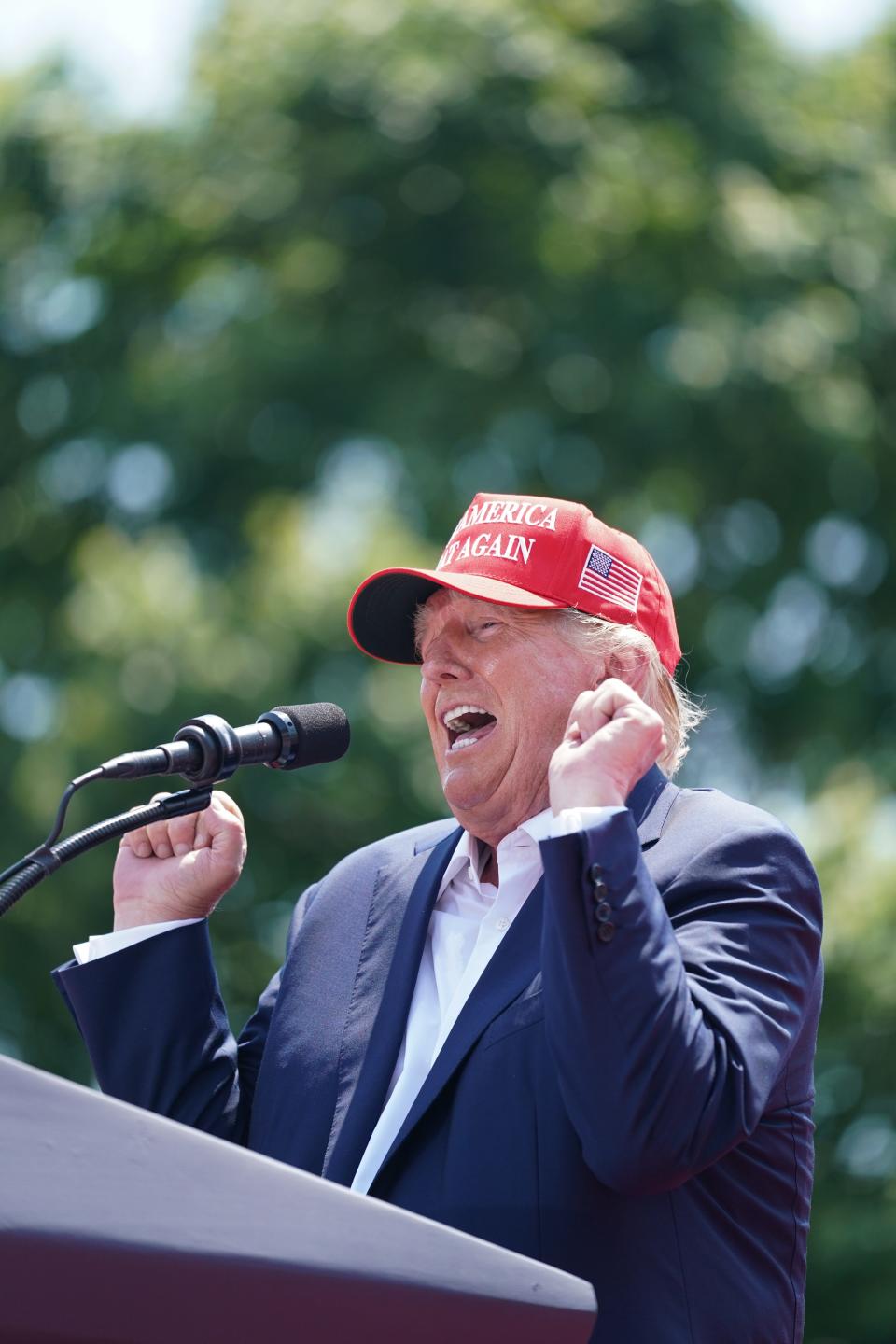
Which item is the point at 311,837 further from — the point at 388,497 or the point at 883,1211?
the point at 883,1211

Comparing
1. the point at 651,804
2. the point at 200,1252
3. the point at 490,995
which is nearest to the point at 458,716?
the point at 651,804

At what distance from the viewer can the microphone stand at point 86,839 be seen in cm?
202

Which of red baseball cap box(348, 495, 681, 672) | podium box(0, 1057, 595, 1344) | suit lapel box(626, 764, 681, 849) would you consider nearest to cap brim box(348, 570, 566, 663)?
red baseball cap box(348, 495, 681, 672)

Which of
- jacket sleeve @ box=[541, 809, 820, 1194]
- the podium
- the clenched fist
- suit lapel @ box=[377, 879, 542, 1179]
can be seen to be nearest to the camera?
the podium

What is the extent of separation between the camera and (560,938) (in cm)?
204

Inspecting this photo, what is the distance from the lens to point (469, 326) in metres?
10.4

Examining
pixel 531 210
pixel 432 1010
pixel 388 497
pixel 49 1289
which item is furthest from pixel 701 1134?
pixel 531 210

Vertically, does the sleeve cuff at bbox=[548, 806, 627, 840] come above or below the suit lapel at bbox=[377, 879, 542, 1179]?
above

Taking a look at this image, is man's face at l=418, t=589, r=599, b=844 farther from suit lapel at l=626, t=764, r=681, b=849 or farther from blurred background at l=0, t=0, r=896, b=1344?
blurred background at l=0, t=0, r=896, b=1344

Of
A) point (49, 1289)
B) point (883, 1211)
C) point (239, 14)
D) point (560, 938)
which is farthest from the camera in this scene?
point (239, 14)

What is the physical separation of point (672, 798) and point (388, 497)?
22.3 feet

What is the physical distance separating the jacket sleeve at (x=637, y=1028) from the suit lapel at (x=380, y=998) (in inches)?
18.1

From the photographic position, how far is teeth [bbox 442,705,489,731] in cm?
280

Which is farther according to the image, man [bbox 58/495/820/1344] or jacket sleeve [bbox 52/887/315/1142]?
jacket sleeve [bbox 52/887/315/1142]
